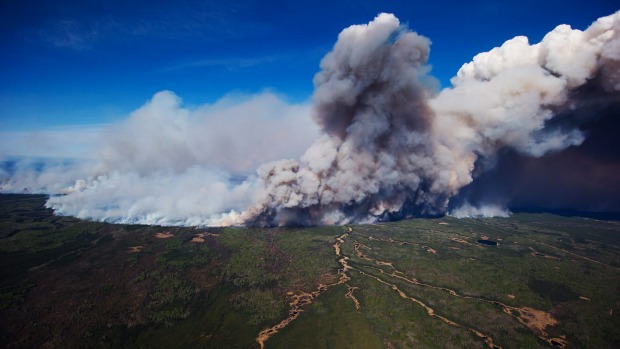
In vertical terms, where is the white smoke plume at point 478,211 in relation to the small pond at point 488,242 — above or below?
above

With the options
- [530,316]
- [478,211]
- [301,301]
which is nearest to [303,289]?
[301,301]

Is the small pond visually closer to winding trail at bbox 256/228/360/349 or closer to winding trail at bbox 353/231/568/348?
winding trail at bbox 353/231/568/348

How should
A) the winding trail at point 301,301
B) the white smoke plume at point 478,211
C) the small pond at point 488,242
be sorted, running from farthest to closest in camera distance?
1. the white smoke plume at point 478,211
2. the small pond at point 488,242
3. the winding trail at point 301,301

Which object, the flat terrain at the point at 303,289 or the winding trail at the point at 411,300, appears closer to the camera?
the flat terrain at the point at 303,289

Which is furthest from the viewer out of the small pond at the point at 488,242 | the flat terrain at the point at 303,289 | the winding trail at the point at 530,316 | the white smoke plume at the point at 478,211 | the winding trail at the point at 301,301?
the white smoke plume at the point at 478,211

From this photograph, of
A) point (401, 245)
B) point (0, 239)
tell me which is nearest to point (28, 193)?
point (0, 239)

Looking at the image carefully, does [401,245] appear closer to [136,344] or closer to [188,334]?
[188,334]

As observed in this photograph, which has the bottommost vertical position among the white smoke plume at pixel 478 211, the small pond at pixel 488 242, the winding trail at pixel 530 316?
the winding trail at pixel 530 316

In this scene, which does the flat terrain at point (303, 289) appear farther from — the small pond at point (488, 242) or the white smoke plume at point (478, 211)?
the white smoke plume at point (478, 211)

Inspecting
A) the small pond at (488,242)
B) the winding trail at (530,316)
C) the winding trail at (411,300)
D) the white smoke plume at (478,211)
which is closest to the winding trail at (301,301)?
the winding trail at (411,300)

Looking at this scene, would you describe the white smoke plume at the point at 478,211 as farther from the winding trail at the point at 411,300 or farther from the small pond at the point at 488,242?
the winding trail at the point at 411,300
